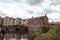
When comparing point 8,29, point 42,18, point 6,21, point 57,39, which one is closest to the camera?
point 57,39

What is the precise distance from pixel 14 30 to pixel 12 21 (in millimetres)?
20957

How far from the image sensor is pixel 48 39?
1552 centimetres

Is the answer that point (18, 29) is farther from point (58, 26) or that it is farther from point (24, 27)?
point (58, 26)

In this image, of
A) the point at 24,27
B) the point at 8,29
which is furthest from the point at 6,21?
the point at 24,27

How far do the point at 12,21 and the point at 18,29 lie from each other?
23055mm

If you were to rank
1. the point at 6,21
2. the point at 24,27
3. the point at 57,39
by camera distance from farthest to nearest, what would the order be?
the point at 6,21 < the point at 24,27 < the point at 57,39

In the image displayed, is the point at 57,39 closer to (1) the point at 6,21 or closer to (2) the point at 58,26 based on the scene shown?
(2) the point at 58,26

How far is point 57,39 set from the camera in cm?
1471

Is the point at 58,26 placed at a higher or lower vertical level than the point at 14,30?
higher

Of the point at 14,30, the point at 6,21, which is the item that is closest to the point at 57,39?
the point at 14,30

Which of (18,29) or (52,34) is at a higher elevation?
(52,34)

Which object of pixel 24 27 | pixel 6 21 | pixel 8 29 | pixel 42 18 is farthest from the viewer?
pixel 6 21

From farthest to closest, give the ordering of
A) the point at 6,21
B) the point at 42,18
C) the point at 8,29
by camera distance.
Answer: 1. the point at 6,21
2. the point at 8,29
3. the point at 42,18

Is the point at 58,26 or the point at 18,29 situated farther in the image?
the point at 18,29
